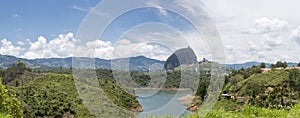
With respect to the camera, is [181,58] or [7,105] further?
[7,105]

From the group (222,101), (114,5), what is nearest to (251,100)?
(222,101)

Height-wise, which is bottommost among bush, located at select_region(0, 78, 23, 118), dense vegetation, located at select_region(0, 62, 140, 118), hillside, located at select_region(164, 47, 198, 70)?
dense vegetation, located at select_region(0, 62, 140, 118)

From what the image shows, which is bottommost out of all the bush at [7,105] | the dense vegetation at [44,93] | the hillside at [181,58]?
the dense vegetation at [44,93]

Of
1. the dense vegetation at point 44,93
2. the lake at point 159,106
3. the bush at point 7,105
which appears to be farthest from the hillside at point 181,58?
the dense vegetation at point 44,93

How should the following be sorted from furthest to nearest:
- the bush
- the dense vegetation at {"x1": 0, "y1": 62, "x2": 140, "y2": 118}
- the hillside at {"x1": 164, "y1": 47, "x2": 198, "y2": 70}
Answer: the dense vegetation at {"x1": 0, "y1": 62, "x2": 140, "y2": 118}, the bush, the hillside at {"x1": 164, "y1": 47, "x2": 198, "y2": 70}

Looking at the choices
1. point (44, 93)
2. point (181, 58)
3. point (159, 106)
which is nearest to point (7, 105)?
point (159, 106)

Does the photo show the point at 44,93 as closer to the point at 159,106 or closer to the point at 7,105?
the point at 7,105

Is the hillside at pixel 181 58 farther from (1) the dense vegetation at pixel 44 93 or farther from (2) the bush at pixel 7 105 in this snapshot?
(1) the dense vegetation at pixel 44 93

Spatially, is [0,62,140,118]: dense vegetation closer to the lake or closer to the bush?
the bush

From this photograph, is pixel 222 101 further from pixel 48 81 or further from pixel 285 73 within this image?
pixel 48 81

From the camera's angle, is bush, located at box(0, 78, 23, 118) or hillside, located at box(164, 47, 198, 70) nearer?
hillside, located at box(164, 47, 198, 70)

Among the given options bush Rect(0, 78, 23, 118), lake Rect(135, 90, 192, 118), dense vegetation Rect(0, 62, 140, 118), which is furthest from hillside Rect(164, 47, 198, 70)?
dense vegetation Rect(0, 62, 140, 118)
